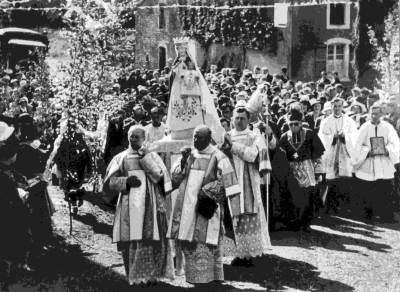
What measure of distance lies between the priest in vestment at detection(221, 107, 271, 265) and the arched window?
19.4 metres

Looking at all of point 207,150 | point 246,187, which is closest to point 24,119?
point 207,150

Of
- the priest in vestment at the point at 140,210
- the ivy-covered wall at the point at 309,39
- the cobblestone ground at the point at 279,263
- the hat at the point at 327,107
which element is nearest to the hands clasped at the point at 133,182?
the priest in vestment at the point at 140,210

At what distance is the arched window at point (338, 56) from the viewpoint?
1094 inches

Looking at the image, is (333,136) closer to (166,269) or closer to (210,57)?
(166,269)

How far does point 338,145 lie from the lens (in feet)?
43.2

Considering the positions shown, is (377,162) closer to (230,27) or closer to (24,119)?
(24,119)

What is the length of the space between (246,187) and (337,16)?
2008cm

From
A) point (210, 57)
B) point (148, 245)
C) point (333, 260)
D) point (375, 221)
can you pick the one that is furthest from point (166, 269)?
point (210, 57)

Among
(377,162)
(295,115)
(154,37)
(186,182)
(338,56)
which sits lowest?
(377,162)

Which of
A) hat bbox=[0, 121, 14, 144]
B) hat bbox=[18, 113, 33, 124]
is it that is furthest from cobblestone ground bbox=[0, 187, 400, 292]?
hat bbox=[18, 113, 33, 124]

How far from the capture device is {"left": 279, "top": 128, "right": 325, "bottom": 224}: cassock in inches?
450

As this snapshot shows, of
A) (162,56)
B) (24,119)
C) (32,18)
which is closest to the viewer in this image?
(24,119)

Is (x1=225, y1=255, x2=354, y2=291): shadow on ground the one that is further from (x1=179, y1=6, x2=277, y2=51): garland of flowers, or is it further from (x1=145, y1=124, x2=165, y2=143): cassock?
(x1=179, y1=6, x2=277, y2=51): garland of flowers

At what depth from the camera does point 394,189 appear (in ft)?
43.3
